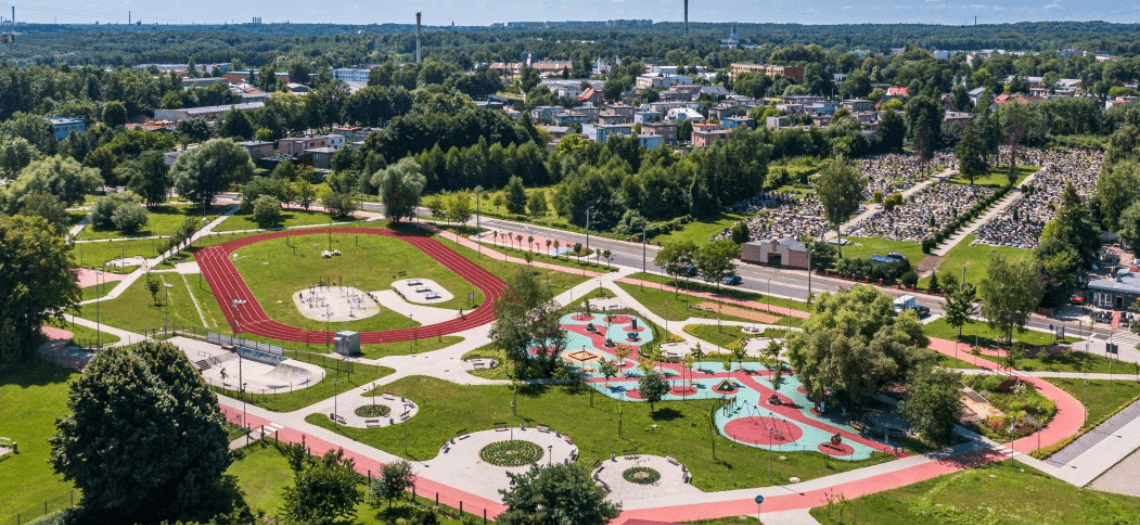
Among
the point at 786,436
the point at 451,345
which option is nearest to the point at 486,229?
the point at 451,345

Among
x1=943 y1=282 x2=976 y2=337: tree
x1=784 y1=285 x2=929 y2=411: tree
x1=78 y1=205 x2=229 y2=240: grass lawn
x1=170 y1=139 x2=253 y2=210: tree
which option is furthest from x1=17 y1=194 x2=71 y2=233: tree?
x1=943 y1=282 x2=976 y2=337: tree

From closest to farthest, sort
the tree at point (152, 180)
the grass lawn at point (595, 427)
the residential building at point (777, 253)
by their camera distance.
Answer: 1. the grass lawn at point (595, 427)
2. the residential building at point (777, 253)
3. the tree at point (152, 180)

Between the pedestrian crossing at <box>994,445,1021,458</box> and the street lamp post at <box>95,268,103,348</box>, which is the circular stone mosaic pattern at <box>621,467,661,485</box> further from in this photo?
the street lamp post at <box>95,268,103,348</box>

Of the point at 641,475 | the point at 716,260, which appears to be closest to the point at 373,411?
the point at 641,475

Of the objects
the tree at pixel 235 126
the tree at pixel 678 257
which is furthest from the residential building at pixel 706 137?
the tree at pixel 235 126

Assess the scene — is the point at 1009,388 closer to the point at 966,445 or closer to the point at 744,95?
the point at 966,445

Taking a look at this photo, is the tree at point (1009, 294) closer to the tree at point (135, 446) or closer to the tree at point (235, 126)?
the tree at point (135, 446)
